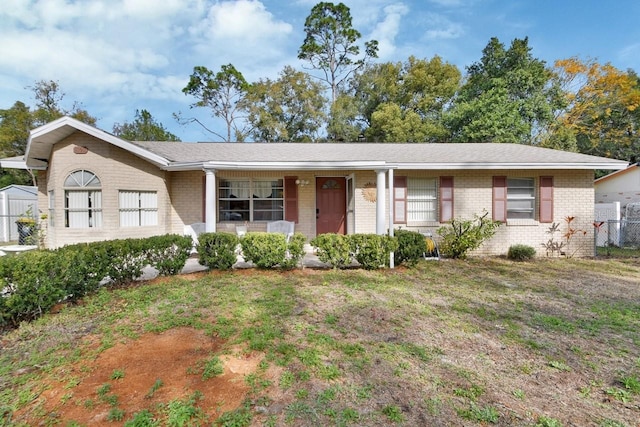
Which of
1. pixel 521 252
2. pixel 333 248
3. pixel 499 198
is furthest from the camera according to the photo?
pixel 499 198

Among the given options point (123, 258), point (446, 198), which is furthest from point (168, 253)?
point (446, 198)

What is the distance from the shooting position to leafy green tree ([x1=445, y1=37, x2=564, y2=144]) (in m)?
18.1

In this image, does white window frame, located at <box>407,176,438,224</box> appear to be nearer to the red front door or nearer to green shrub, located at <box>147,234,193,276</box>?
the red front door

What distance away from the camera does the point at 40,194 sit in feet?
32.6

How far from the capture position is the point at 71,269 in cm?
477

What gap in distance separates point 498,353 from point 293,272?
4.45 metres

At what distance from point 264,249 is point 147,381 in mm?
4118

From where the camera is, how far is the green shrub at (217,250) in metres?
6.83

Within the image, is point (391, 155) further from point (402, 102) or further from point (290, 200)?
point (402, 102)

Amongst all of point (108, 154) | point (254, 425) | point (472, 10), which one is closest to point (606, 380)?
point (254, 425)

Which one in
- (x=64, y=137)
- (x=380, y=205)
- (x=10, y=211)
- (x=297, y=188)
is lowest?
(x=10, y=211)

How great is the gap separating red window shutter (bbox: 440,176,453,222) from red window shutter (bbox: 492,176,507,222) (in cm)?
135

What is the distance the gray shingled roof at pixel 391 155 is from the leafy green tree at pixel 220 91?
16.0 metres

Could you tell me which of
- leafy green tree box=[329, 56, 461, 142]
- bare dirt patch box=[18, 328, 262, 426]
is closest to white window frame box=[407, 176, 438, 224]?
bare dirt patch box=[18, 328, 262, 426]
